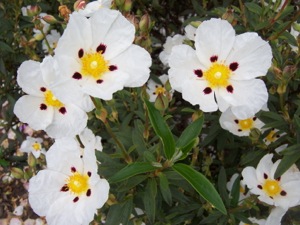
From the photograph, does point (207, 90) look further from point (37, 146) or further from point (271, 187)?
point (37, 146)

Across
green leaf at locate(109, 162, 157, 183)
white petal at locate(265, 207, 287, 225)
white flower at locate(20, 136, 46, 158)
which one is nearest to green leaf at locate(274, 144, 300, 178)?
white petal at locate(265, 207, 287, 225)

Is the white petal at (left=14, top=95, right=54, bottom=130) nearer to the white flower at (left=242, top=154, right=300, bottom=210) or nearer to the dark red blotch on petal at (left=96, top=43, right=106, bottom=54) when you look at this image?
the dark red blotch on petal at (left=96, top=43, right=106, bottom=54)

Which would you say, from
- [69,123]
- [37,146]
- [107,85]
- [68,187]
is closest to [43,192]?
[68,187]

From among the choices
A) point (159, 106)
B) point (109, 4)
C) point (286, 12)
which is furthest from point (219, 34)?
point (286, 12)

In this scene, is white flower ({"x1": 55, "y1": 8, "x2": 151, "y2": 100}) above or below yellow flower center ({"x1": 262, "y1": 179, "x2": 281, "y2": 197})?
above

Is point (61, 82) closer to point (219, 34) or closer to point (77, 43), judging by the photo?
point (77, 43)

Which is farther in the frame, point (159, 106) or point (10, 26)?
point (10, 26)
